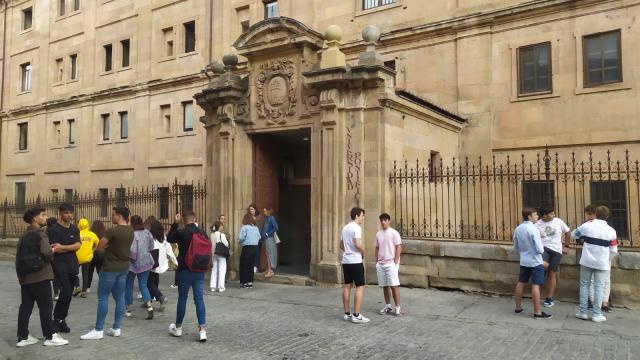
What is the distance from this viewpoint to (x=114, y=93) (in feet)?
89.4

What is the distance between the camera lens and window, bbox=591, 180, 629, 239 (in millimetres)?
14102

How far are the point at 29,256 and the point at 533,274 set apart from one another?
759cm

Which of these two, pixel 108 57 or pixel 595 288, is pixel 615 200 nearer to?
pixel 595 288

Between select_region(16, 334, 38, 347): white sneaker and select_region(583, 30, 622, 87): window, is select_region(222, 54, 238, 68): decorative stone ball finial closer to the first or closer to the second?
select_region(16, 334, 38, 347): white sneaker

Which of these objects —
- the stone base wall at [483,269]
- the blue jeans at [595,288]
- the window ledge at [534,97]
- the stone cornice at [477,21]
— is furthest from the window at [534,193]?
the blue jeans at [595,288]

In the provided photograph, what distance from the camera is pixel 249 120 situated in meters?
13.5

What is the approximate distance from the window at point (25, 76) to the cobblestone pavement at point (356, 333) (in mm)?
27402

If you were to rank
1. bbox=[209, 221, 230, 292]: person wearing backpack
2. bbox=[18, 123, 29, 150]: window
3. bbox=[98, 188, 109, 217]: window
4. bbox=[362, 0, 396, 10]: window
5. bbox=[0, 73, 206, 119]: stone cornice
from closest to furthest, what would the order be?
1. bbox=[209, 221, 230, 292]: person wearing backpack
2. bbox=[362, 0, 396, 10]: window
3. bbox=[0, 73, 206, 119]: stone cornice
4. bbox=[98, 188, 109, 217]: window
5. bbox=[18, 123, 29, 150]: window

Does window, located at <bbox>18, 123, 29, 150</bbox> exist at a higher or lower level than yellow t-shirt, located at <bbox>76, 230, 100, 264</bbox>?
higher

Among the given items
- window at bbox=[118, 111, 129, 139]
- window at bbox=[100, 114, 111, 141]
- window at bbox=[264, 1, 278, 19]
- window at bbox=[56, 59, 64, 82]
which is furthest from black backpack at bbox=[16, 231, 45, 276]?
window at bbox=[56, 59, 64, 82]

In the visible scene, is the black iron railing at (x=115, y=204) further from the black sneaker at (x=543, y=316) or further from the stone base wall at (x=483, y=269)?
the black sneaker at (x=543, y=316)

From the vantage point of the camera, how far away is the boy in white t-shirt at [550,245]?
915 cm

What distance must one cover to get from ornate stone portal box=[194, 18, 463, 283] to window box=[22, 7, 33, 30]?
26.0m

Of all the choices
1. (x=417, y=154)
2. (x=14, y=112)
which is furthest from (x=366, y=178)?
(x=14, y=112)
